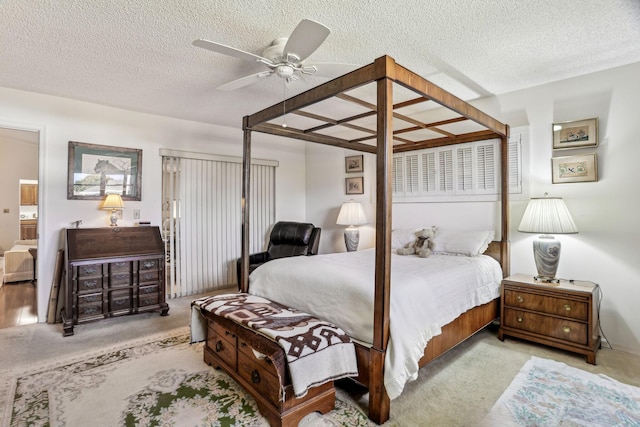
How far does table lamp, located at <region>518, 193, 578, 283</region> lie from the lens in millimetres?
2773

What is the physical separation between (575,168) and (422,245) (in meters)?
1.55

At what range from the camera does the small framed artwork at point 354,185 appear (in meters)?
4.80

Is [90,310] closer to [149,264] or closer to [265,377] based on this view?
[149,264]

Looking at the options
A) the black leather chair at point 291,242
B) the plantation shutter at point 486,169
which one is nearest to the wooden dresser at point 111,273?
the black leather chair at point 291,242

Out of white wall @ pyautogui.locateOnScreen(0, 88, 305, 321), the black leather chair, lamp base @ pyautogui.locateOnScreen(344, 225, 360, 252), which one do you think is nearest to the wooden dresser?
white wall @ pyautogui.locateOnScreen(0, 88, 305, 321)

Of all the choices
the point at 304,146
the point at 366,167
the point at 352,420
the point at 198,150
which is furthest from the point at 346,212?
the point at 352,420

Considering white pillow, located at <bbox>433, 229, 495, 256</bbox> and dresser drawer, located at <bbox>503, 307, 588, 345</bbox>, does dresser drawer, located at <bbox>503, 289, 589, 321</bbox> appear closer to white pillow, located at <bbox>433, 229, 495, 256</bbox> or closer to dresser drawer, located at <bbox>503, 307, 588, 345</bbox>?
dresser drawer, located at <bbox>503, 307, 588, 345</bbox>

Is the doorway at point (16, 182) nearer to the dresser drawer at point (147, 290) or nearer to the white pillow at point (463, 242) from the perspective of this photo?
the dresser drawer at point (147, 290)

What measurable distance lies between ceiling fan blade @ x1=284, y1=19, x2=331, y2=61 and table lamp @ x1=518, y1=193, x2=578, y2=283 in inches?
95.9

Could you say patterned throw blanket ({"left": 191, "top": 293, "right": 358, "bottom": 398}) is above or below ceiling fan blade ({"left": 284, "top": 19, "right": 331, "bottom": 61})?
below

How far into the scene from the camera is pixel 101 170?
3.83 metres

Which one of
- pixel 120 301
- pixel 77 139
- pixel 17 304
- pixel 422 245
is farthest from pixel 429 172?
pixel 17 304

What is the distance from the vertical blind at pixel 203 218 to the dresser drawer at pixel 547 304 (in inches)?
144

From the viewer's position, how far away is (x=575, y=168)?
9.70ft
